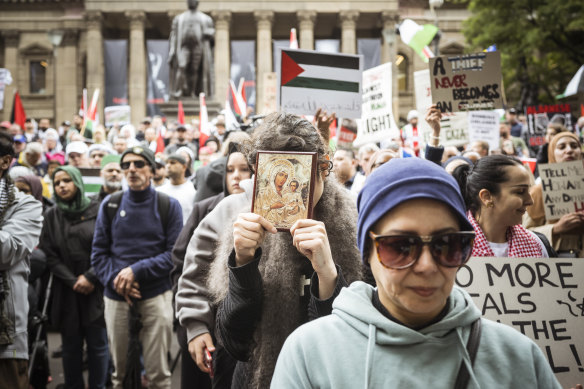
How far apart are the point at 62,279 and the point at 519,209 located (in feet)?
14.4

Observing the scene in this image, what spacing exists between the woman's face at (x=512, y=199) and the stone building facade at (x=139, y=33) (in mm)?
41431

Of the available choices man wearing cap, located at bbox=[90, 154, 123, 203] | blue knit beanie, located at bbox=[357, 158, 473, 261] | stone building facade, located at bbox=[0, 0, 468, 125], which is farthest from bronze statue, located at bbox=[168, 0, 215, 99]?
stone building facade, located at bbox=[0, 0, 468, 125]

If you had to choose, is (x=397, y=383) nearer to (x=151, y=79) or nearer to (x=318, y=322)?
(x=318, y=322)

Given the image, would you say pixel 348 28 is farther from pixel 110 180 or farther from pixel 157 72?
pixel 110 180

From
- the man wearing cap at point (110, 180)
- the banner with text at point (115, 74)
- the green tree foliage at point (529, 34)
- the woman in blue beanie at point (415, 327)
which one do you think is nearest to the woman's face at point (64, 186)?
the man wearing cap at point (110, 180)

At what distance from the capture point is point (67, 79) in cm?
4812

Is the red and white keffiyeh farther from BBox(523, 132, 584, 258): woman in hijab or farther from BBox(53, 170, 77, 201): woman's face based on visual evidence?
BBox(53, 170, 77, 201): woman's face

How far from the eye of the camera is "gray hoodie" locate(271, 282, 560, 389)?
1.59 metres

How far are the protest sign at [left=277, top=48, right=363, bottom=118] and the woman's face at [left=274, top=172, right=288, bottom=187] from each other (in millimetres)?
3077

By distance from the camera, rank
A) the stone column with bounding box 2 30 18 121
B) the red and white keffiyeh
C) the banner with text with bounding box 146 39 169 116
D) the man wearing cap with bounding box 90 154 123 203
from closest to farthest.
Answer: the red and white keffiyeh
the man wearing cap with bounding box 90 154 123 203
the banner with text with bounding box 146 39 169 116
the stone column with bounding box 2 30 18 121

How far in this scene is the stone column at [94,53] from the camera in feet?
148

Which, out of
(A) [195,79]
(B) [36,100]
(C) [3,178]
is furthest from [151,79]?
(C) [3,178]

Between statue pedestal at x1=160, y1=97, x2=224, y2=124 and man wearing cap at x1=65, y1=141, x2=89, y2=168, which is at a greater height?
statue pedestal at x1=160, y1=97, x2=224, y2=124

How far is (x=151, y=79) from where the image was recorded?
3938cm
